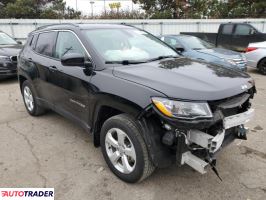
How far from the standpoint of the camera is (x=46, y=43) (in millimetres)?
4496

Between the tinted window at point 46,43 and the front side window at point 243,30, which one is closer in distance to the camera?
the tinted window at point 46,43

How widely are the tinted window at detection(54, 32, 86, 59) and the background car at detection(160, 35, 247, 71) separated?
13.0 feet

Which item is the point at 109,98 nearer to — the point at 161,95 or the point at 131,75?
the point at 131,75

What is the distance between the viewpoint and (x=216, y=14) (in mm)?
28062

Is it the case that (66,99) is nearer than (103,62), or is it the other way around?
(103,62)

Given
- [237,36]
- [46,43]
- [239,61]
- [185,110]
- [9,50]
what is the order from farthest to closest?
[237,36]
[9,50]
[239,61]
[46,43]
[185,110]

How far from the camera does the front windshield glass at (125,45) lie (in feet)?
11.5

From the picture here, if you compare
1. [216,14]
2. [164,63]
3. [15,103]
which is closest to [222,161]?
[164,63]

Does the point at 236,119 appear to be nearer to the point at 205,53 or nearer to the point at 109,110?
the point at 109,110

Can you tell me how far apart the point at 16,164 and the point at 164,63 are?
2.34 metres

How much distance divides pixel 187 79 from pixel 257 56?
24.1 feet

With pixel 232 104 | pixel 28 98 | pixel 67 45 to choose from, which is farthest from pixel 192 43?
pixel 232 104

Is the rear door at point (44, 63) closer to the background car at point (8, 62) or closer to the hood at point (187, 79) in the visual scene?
the hood at point (187, 79)

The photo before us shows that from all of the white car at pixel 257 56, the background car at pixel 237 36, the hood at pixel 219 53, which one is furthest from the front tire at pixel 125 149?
the background car at pixel 237 36
